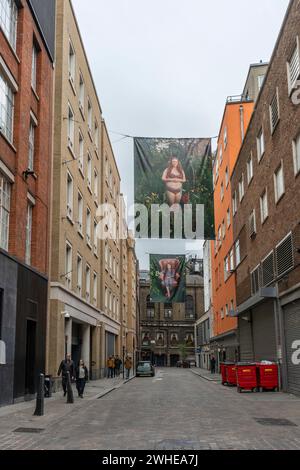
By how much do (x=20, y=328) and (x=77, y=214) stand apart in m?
12.3

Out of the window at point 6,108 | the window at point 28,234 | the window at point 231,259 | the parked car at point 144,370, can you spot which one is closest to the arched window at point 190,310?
the parked car at point 144,370

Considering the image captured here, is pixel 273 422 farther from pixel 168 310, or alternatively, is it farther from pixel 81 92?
pixel 168 310

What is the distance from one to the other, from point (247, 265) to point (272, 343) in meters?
7.36

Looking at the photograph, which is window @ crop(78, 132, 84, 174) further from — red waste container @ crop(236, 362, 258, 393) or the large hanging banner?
red waste container @ crop(236, 362, 258, 393)

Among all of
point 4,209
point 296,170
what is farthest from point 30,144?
point 296,170

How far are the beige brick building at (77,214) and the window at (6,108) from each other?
6448 mm

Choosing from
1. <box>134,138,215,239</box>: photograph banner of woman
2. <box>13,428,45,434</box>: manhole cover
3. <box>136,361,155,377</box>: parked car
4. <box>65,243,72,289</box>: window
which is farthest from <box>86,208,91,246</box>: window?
<box>13,428,45,434</box>: manhole cover

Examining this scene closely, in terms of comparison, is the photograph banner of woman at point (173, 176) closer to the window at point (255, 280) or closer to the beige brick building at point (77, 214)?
the beige brick building at point (77, 214)

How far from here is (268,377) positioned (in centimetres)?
2283

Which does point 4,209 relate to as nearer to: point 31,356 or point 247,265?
point 31,356

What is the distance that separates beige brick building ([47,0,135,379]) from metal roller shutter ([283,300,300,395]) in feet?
30.5

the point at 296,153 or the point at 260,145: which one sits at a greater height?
the point at 260,145

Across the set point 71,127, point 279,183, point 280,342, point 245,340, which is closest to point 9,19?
point 71,127

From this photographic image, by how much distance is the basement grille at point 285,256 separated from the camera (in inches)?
811
